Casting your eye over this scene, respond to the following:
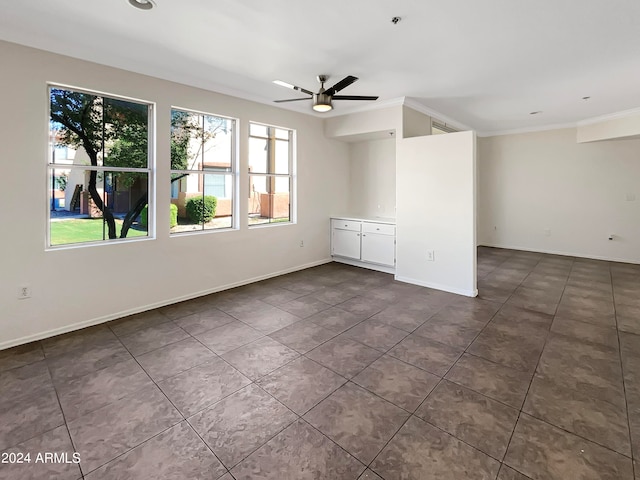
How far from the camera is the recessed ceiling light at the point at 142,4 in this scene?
96.8 inches

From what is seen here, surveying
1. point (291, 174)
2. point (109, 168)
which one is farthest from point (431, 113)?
point (109, 168)

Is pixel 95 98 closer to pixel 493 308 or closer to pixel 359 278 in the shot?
pixel 359 278

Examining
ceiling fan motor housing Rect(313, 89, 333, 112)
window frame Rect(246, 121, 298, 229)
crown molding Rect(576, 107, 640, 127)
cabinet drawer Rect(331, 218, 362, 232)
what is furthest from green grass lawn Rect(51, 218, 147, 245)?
crown molding Rect(576, 107, 640, 127)

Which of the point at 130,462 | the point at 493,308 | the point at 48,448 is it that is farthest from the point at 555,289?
the point at 48,448

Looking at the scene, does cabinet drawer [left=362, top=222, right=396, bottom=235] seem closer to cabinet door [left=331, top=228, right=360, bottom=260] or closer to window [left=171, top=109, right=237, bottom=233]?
cabinet door [left=331, top=228, right=360, bottom=260]

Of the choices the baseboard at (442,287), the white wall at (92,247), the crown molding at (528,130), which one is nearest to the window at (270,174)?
the white wall at (92,247)

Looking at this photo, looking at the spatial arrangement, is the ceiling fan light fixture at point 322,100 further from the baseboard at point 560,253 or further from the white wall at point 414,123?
the baseboard at point 560,253

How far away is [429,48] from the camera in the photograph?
3.19 metres

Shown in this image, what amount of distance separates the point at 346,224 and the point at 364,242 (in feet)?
1.68

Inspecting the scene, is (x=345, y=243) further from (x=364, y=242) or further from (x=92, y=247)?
(x=92, y=247)

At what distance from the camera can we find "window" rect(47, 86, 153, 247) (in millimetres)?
3281

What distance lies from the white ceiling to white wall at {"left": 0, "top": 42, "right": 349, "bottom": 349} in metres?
0.20

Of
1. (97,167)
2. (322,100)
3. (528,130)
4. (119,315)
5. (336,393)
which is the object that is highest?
(528,130)

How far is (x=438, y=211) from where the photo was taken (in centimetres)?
466
